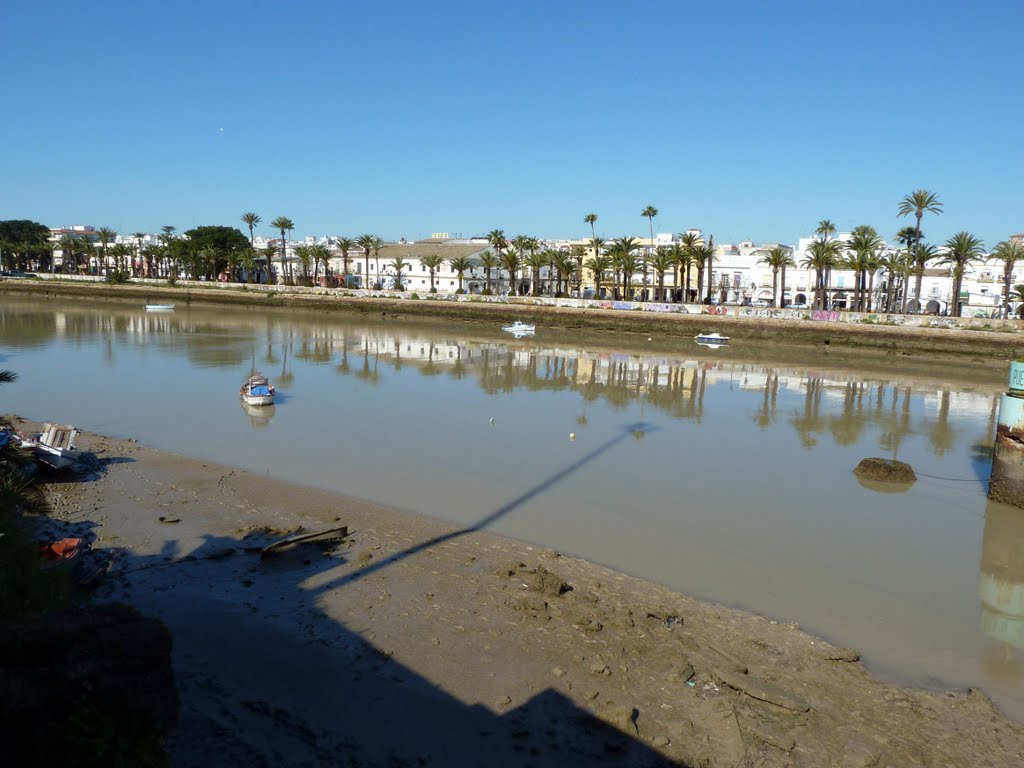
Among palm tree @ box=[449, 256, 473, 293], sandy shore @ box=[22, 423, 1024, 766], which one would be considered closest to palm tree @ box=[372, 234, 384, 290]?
palm tree @ box=[449, 256, 473, 293]

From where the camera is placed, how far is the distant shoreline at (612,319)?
2130 inches

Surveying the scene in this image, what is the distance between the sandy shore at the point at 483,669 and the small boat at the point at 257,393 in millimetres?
13244

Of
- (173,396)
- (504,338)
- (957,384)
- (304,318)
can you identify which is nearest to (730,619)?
(173,396)

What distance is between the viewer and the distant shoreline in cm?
5409

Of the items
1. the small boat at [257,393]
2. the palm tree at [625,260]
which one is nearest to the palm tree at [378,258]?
the palm tree at [625,260]

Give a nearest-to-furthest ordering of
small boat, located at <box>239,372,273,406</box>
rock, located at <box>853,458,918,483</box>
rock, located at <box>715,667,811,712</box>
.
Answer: rock, located at <box>715,667,811,712</box>
rock, located at <box>853,458,918,483</box>
small boat, located at <box>239,372,273,406</box>

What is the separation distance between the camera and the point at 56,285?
319ft

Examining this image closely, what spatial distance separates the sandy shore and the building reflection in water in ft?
5.58

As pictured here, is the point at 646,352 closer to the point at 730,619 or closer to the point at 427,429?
the point at 427,429

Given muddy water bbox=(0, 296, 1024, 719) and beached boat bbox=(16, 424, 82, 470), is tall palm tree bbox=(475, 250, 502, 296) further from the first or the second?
beached boat bbox=(16, 424, 82, 470)

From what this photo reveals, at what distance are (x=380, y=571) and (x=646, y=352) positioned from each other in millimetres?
42753

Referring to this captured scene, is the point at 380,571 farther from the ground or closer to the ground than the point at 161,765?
closer to the ground

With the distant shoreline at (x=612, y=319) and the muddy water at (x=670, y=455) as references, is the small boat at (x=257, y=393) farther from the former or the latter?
the distant shoreline at (x=612, y=319)

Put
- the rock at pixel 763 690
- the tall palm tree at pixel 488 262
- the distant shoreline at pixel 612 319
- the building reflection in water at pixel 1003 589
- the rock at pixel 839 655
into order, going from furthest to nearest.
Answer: the tall palm tree at pixel 488 262, the distant shoreline at pixel 612 319, the building reflection in water at pixel 1003 589, the rock at pixel 839 655, the rock at pixel 763 690
